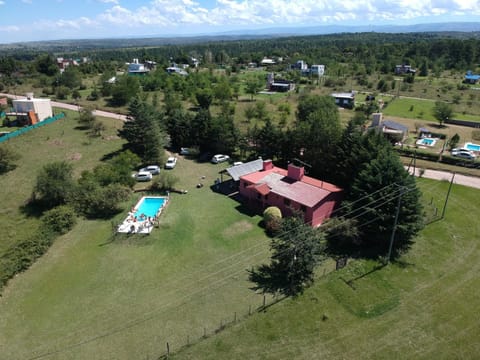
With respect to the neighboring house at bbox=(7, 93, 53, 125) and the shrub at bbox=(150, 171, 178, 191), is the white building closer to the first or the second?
the neighboring house at bbox=(7, 93, 53, 125)

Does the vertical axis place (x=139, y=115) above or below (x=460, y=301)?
above

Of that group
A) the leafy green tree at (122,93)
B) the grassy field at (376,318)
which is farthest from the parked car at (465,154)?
the leafy green tree at (122,93)

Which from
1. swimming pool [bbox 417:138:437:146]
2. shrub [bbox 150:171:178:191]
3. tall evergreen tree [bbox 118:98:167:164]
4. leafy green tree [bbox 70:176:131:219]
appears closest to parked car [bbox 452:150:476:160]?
swimming pool [bbox 417:138:437:146]

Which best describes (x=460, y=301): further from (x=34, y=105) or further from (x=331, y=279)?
(x=34, y=105)

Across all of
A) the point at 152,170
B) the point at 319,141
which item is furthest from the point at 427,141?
the point at 152,170

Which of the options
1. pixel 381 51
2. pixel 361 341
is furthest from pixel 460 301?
pixel 381 51

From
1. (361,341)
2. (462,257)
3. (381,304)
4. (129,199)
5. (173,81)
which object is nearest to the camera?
(361,341)

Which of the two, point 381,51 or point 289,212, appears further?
point 381,51

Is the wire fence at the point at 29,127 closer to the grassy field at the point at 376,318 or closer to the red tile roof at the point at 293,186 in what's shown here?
the red tile roof at the point at 293,186
